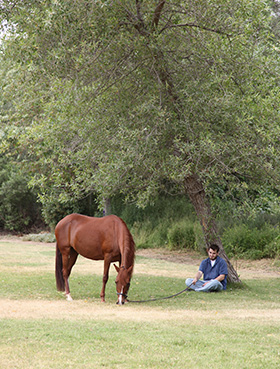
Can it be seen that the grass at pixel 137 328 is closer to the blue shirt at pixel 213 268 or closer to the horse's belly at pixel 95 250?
the blue shirt at pixel 213 268

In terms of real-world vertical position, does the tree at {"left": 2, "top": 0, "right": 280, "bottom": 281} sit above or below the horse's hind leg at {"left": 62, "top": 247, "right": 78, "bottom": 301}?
above

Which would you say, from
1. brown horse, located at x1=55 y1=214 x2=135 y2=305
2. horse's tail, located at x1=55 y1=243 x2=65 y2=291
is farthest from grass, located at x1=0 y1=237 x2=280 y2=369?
brown horse, located at x1=55 y1=214 x2=135 y2=305

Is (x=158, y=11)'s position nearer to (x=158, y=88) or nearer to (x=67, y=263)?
(x=158, y=88)

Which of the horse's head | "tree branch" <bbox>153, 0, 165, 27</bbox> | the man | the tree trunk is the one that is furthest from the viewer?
the tree trunk

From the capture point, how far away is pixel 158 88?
10.4 meters

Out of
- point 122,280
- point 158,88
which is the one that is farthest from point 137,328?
point 158,88

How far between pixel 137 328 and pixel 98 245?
295 centimetres

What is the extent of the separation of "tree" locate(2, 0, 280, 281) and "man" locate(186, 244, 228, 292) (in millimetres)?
1476

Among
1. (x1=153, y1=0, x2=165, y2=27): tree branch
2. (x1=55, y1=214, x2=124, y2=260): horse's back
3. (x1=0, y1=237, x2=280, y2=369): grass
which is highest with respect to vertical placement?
(x1=153, y1=0, x2=165, y2=27): tree branch

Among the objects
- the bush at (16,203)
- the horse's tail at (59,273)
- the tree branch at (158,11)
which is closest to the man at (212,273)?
the horse's tail at (59,273)

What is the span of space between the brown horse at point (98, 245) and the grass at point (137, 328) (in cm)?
40

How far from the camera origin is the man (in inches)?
404

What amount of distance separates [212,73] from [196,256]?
417 inches

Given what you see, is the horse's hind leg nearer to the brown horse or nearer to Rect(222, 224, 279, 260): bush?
the brown horse
